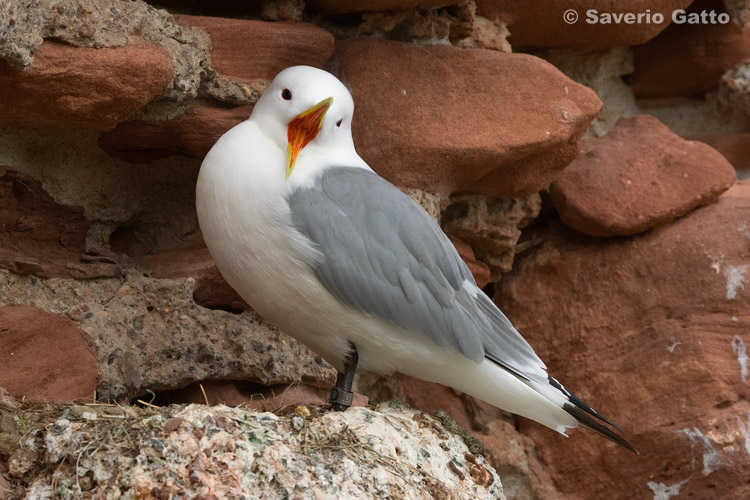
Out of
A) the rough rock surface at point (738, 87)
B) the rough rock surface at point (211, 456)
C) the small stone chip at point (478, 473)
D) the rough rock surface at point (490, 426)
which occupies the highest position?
the rough rock surface at point (738, 87)

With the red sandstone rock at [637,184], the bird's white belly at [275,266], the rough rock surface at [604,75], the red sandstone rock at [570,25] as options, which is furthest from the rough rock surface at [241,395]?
the rough rock surface at [604,75]

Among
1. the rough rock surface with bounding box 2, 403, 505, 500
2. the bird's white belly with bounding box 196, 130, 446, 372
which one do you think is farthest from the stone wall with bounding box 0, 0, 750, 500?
the bird's white belly with bounding box 196, 130, 446, 372

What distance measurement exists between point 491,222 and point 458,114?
396 millimetres

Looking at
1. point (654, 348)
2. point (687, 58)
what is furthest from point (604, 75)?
point (654, 348)

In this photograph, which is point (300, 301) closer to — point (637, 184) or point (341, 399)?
point (341, 399)

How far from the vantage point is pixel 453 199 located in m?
2.60

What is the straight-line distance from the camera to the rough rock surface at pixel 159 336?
81.1 inches

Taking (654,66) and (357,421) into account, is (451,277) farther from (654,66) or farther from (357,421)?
(654,66)

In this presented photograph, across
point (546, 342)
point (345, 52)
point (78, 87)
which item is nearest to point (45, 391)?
point (78, 87)

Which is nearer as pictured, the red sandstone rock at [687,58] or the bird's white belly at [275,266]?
the bird's white belly at [275,266]

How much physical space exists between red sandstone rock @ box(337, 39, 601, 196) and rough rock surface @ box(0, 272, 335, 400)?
53cm

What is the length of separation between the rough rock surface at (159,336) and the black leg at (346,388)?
12.3 inches

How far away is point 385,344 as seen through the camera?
77.5 inches

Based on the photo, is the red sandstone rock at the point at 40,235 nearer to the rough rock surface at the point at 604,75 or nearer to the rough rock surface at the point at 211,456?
the rough rock surface at the point at 211,456
